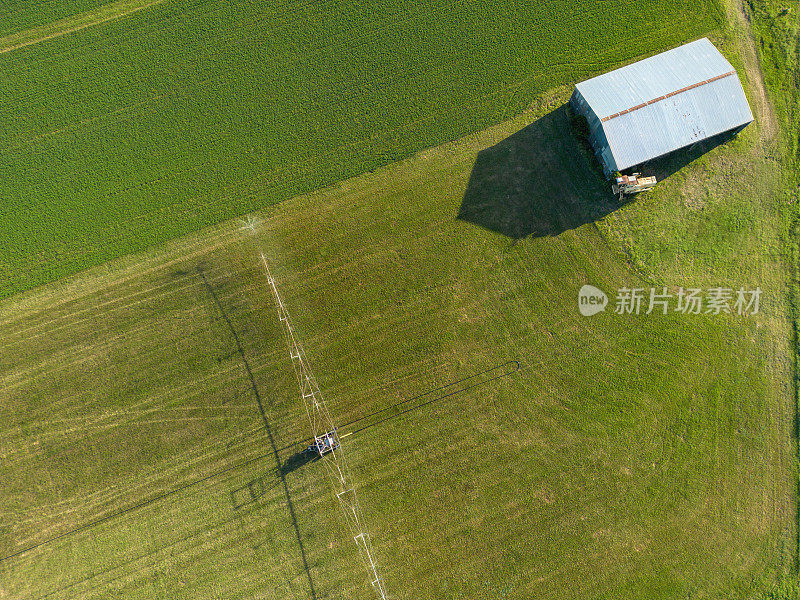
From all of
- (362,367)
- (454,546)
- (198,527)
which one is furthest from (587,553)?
(198,527)

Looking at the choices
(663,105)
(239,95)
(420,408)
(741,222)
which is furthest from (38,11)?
(741,222)

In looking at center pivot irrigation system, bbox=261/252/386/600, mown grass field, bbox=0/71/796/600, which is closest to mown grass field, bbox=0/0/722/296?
mown grass field, bbox=0/71/796/600

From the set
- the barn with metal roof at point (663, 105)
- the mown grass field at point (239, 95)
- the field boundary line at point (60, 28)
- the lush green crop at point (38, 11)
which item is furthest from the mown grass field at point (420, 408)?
the lush green crop at point (38, 11)

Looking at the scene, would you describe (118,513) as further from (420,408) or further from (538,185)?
(538,185)

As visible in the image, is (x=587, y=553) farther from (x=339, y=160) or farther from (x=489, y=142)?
(x=339, y=160)

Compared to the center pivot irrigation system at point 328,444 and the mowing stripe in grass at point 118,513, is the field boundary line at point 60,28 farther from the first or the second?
the mowing stripe in grass at point 118,513

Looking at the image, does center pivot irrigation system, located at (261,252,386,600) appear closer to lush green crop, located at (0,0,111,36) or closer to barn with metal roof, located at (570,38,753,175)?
barn with metal roof, located at (570,38,753,175)
